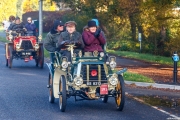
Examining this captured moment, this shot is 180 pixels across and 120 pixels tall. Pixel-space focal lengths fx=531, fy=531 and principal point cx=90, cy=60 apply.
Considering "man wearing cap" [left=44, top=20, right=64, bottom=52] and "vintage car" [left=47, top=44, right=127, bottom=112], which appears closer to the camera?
"vintage car" [left=47, top=44, right=127, bottom=112]

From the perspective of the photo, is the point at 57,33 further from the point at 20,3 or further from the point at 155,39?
the point at 20,3

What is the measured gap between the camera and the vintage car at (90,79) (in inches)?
461

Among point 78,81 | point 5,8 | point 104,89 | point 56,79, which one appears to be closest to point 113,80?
point 104,89

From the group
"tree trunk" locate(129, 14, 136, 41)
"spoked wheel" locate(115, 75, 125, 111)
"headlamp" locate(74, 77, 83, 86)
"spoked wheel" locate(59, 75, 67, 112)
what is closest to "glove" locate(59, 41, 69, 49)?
"spoked wheel" locate(59, 75, 67, 112)

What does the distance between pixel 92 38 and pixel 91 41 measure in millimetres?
77

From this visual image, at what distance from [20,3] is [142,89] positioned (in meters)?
64.5

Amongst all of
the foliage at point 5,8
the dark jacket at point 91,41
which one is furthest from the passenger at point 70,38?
the foliage at point 5,8

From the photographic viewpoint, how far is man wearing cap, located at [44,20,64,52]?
1352 cm

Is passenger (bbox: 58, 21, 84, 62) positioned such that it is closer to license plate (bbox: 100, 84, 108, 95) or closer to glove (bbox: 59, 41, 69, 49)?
glove (bbox: 59, 41, 69, 49)

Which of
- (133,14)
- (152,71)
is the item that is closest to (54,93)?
(152,71)

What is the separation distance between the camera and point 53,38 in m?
13.8

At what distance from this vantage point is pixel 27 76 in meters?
19.3

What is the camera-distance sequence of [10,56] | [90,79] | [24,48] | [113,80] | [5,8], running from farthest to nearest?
[5,8] → [24,48] → [10,56] → [90,79] → [113,80]

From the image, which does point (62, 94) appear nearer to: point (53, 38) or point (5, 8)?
point (53, 38)
